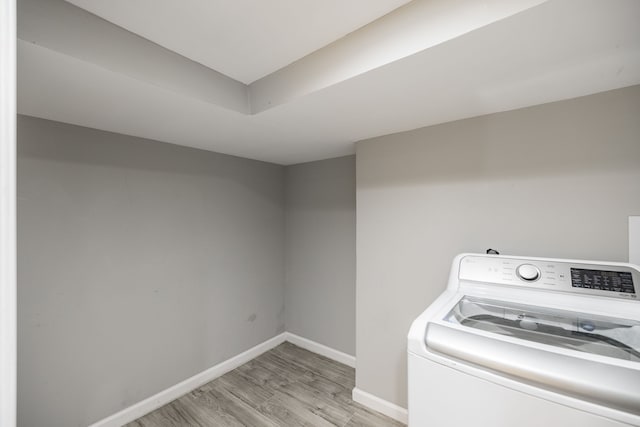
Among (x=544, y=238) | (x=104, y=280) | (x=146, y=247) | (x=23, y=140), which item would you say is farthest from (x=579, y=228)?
(x=23, y=140)

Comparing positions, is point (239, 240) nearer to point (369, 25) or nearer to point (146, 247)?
point (146, 247)

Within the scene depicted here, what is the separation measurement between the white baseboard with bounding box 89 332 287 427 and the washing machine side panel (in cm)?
193

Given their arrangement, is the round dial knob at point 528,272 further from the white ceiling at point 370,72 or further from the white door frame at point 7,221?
the white door frame at point 7,221

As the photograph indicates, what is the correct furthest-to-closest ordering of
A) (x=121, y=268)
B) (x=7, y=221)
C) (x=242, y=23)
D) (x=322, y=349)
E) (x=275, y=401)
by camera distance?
(x=322, y=349) → (x=275, y=401) → (x=121, y=268) → (x=242, y=23) → (x=7, y=221)

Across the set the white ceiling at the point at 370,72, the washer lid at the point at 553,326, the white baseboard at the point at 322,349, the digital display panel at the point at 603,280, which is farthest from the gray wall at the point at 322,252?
the digital display panel at the point at 603,280

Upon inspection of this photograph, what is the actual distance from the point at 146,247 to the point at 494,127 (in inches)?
96.5

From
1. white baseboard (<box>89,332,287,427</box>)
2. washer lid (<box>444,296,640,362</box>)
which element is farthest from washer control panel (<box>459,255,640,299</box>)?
white baseboard (<box>89,332,287,427</box>)

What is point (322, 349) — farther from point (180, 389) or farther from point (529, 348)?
point (529, 348)

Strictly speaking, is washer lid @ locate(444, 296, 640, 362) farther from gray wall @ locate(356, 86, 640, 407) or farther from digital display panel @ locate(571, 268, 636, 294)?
gray wall @ locate(356, 86, 640, 407)

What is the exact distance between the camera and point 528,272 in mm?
1192

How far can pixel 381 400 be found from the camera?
1884 mm

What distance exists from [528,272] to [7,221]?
1.72 metres

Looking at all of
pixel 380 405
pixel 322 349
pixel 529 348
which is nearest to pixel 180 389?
pixel 322 349

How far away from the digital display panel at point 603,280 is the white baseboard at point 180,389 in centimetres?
255
